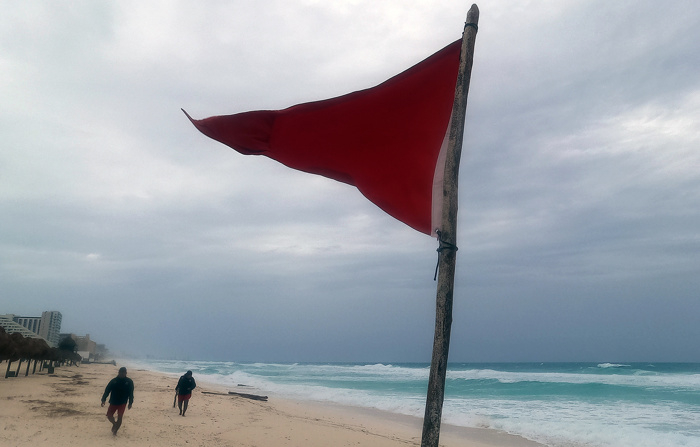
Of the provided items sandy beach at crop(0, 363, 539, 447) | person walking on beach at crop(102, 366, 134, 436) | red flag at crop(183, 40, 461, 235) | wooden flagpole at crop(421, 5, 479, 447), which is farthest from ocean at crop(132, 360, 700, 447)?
wooden flagpole at crop(421, 5, 479, 447)

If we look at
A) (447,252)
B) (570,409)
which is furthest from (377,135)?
(570,409)

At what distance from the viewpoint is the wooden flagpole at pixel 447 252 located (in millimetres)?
3215

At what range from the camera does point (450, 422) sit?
65.5 feet

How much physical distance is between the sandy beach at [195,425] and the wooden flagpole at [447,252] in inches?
404

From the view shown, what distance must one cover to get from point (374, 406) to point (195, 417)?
1181cm

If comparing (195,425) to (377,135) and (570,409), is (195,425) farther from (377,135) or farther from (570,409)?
(570,409)

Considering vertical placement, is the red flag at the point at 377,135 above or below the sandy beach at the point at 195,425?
above

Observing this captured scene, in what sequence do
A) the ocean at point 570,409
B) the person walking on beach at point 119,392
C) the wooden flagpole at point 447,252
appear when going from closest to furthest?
the wooden flagpole at point 447,252 → the person walking on beach at point 119,392 → the ocean at point 570,409

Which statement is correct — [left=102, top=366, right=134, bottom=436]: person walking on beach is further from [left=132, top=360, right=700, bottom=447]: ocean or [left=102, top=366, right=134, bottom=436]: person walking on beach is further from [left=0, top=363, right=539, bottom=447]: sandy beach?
[left=132, top=360, right=700, bottom=447]: ocean

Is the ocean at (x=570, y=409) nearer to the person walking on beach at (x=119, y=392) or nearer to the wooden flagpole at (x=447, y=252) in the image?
the person walking on beach at (x=119, y=392)

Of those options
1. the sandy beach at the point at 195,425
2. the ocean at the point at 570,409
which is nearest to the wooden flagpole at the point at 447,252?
the sandy beach at the point at 195,425

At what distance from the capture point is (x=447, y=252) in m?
3.43

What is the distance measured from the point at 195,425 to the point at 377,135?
1296cm

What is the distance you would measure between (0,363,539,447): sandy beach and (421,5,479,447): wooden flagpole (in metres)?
10.3
